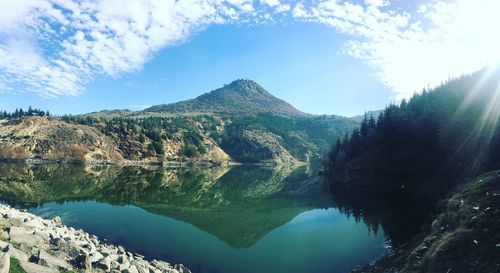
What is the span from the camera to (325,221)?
65562 mm

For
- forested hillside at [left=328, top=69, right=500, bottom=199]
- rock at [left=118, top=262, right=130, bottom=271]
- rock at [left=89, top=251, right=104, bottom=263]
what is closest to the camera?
rock at [left=89, top=251, right=104, bottom=263]

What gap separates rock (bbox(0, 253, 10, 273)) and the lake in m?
20.6

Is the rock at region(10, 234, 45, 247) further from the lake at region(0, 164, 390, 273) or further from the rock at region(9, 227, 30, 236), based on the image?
the lake at region(0, 164, 390, 273)

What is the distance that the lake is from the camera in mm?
40906

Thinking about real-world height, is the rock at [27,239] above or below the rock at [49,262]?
above

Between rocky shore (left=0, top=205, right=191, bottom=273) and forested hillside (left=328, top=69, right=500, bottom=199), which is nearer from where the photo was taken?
rocky shore (left=0, top=205, right=191, bottom=273)

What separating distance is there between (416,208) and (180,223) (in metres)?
38.0

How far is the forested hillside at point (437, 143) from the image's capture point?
7881 cm

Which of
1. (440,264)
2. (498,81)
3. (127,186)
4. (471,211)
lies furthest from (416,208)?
(127,186)

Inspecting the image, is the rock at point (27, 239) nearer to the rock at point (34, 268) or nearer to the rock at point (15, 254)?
the rock at point (15, 254)

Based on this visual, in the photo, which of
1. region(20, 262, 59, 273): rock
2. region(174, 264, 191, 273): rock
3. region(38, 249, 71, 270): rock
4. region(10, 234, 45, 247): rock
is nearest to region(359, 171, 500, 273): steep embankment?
region(174, 264, 191, 273): rock

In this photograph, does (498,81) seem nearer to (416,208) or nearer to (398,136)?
(398,136)

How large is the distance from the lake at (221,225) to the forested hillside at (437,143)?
23.2 metres

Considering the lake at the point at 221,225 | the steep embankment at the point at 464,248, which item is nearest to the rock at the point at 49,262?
the lake at the point at 221,225
